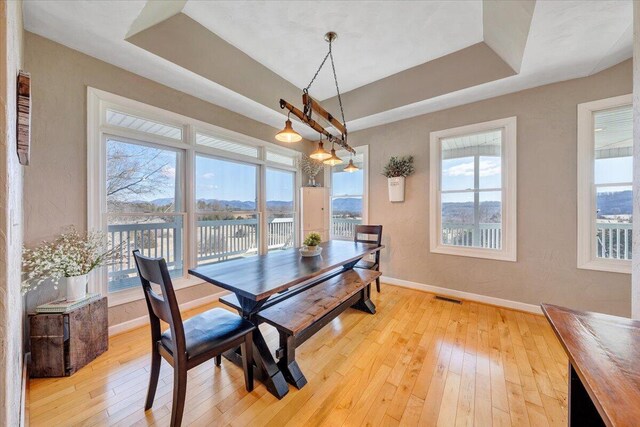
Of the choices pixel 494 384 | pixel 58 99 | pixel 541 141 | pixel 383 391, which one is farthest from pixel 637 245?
pixel 58 99

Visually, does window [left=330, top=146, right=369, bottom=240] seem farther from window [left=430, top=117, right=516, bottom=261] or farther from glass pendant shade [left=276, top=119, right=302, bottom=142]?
glass pendant shade [left=276, top=119, right=302, bottom=142]

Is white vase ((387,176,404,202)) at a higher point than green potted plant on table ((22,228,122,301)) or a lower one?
higher

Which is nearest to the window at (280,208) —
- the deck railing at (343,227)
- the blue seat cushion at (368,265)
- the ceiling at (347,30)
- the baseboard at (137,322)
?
the deck railing at (343,227)

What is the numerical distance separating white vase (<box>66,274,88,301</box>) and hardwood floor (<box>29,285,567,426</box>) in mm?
559

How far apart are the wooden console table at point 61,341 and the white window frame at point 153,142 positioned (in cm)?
47

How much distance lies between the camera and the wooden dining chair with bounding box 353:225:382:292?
3313 mm

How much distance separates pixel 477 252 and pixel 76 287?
4.34 meters

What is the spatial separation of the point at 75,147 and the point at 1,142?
2.02 metres

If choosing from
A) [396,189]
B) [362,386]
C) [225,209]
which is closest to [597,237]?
[396,189]

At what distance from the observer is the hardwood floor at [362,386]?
1.44 m

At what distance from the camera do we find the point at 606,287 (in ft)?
8.11

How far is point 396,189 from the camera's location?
147 inches

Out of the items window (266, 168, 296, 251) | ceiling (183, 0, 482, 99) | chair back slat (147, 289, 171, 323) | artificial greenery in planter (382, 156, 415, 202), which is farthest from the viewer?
window (266, 168, 296, 251)

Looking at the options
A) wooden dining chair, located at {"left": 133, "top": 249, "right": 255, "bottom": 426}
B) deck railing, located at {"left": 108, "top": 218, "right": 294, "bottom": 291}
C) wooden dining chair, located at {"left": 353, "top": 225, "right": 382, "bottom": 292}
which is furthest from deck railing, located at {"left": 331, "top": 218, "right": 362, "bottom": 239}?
wooden dining chair, located at {"left": 133, "top": 249, "right": 255, "bottom": 426}
